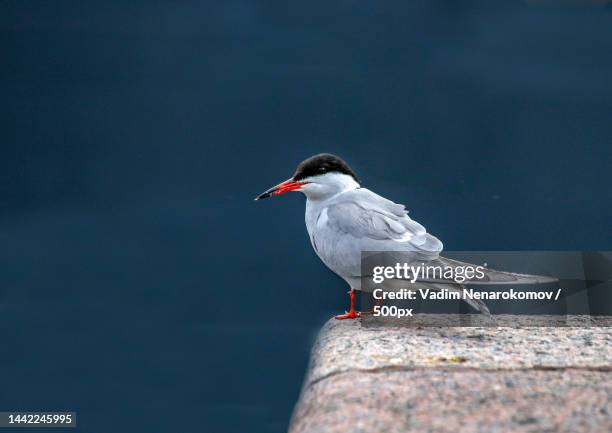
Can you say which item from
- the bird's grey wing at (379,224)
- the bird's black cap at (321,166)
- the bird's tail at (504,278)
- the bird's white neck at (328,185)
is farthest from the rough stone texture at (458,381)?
the bird's black cap at (321,166)

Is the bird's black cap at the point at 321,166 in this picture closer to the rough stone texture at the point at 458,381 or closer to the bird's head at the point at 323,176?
the bird's head at the point at 323,176

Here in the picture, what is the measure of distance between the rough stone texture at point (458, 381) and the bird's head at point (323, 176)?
3.85ft

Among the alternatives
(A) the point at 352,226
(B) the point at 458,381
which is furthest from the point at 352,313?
(B) the point at 458,381

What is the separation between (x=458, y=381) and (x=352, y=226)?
1896mm

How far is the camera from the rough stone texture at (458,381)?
3252 mm

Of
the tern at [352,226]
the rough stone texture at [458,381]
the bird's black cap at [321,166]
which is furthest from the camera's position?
the bird's black cap at [321,166]

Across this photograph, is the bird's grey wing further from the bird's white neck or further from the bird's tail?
the bird's tail

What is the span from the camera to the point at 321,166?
580 cm

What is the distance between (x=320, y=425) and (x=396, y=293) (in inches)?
85.0

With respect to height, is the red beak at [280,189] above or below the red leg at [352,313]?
above

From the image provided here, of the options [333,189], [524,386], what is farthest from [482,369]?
[333,189]

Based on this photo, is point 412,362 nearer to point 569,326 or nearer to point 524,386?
point 524,386

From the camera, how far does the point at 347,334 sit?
16.3 ft

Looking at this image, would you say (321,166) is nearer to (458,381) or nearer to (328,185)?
(328,185)
